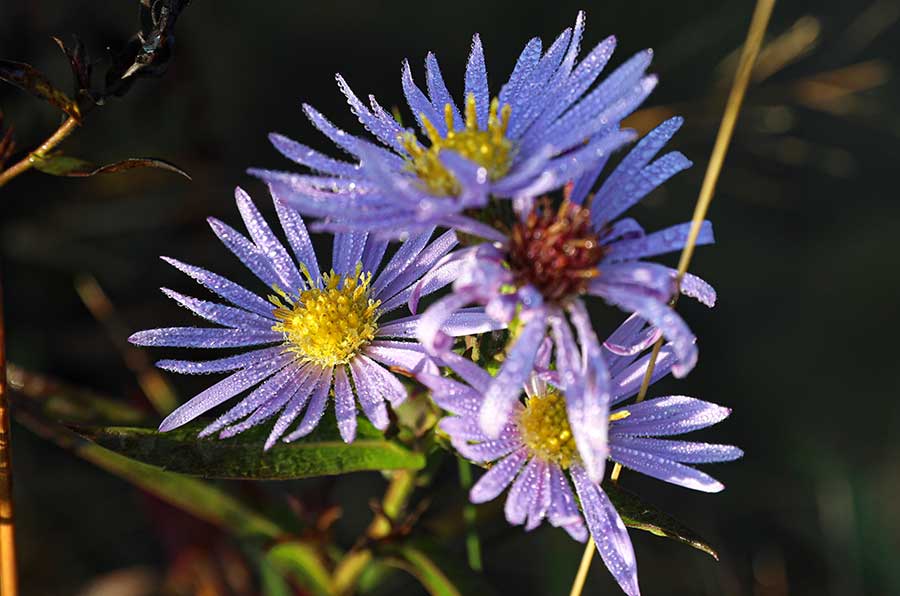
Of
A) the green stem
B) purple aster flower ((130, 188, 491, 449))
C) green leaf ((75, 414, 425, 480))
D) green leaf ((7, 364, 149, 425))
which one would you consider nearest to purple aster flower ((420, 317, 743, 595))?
purple aster flower ((130, 188, 491, 449))

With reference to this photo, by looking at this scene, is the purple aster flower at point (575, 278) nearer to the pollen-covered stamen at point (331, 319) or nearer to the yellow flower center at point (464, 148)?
the yellow flower center at point (464, 148)

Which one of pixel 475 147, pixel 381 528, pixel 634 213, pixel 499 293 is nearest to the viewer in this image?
pixel 499 293

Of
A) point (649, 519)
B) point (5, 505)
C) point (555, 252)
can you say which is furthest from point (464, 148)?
point (5, 505)

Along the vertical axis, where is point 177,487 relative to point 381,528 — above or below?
above

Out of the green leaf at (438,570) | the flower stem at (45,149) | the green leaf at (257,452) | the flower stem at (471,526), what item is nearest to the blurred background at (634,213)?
the flower stem at (471,526)

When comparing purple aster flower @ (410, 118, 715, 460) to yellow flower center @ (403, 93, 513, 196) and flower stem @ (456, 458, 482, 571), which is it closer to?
yellow flower center @ (403, 93, 513, 196)

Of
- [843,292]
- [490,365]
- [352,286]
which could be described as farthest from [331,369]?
[843,292]

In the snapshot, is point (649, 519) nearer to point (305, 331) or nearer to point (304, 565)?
point (305, 331)
